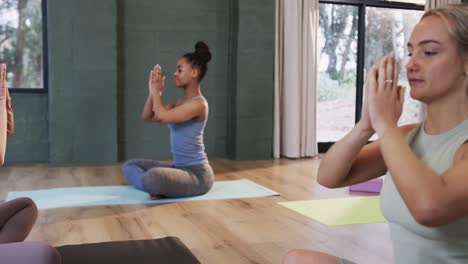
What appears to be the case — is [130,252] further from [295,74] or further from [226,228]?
[295,74]

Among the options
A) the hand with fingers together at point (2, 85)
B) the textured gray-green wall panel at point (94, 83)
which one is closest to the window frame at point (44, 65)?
the textured gray-green wall panel at point (94, 83)

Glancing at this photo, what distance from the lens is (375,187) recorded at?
354 cm

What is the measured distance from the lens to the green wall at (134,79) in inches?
176

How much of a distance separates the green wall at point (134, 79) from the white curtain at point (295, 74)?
0.11 metres

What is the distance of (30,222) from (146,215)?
3.59ft

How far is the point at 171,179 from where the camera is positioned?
319cm

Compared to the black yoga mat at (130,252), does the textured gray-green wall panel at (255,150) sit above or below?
above

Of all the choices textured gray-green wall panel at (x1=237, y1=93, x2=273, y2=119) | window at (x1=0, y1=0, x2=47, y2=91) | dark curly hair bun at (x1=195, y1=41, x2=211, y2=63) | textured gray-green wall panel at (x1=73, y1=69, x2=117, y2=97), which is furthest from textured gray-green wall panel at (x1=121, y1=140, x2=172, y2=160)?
dark curly hair bun at (x1=195, y1=41, x2=211, y2=63)

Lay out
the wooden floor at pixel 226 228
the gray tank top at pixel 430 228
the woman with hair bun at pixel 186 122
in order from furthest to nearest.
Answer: the woman with hair bun at pixel 186 122 < the wooden floor at pixel 226 228 < the gray tank top at pixel 430 228

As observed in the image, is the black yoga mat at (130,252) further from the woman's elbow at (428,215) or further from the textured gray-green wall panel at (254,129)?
the textured gray-green wall panel at (254,129)

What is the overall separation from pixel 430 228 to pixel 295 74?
160 inches

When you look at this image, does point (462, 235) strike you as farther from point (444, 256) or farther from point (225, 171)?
point (225, 171)

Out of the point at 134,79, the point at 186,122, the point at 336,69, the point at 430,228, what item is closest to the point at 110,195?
the point at 186,122

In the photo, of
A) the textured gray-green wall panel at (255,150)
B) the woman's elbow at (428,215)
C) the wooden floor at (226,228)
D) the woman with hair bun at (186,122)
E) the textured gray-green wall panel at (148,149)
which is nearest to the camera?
the woman's elbow at (428,215)
